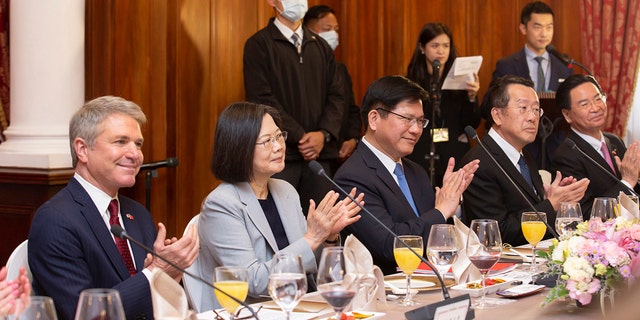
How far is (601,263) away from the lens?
217 cm

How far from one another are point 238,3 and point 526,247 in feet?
9.15

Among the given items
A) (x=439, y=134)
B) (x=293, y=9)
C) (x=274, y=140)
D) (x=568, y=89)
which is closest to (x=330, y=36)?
(x=293, y=9)

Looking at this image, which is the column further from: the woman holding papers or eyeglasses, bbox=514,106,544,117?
the woman holding papers

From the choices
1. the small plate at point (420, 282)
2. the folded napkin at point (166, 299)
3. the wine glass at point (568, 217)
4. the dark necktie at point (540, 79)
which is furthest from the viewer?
the dark necktie at point (540, 79)

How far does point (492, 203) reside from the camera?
13.0 feet

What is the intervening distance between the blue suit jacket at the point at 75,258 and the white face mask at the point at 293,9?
274cm

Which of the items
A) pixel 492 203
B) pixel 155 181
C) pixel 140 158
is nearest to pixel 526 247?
pixel 492 203

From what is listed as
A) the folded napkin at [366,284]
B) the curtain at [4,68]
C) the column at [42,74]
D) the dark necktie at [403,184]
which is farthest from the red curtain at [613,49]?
the folded napkin at [366,284]

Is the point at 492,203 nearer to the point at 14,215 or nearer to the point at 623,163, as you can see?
the point at 623,163

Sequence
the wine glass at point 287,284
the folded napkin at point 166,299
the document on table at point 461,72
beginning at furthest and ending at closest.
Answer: the document on table at point 461,72 → the wine glass at point 287,284 → the folded napkin at point 166,299

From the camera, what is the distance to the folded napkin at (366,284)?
2090 mm

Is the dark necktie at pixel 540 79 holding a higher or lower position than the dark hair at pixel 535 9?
lower

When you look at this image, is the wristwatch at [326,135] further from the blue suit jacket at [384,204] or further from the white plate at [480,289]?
the white plate at [480,289]

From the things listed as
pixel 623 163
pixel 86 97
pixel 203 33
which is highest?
pixel 203 33
